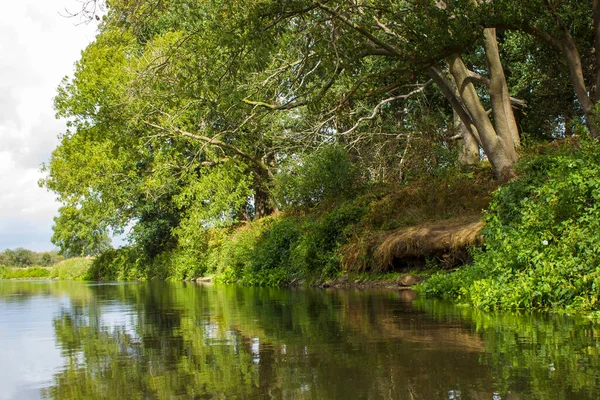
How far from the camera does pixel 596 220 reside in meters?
8.35

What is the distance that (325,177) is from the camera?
25.2 metres

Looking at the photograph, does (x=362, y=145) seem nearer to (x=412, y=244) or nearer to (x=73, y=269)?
(x=412, y=244)

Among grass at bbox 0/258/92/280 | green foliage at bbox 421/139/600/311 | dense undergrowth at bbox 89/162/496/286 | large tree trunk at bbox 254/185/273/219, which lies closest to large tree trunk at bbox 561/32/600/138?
dense undergrowth at bbox 89/162/496/286

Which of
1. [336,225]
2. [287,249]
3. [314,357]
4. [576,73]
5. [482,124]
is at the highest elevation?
[576,73]

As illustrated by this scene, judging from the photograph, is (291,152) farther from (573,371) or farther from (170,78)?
(573,371)

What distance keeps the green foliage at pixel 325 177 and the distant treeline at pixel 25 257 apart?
91.1 metres

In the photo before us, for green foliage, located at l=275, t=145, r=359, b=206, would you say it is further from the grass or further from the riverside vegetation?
the grass

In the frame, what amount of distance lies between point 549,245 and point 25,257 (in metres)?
121

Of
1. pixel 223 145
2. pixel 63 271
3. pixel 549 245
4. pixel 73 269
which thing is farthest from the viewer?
pixel 63 271

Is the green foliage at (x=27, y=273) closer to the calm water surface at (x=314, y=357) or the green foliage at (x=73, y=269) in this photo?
the green foliage at (x=73, y=269)

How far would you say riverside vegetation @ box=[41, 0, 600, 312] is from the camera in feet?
33.3

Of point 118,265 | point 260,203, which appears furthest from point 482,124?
point 118,265

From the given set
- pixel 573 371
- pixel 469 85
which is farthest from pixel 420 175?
pixel 573 371

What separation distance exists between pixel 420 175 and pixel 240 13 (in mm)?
11251
